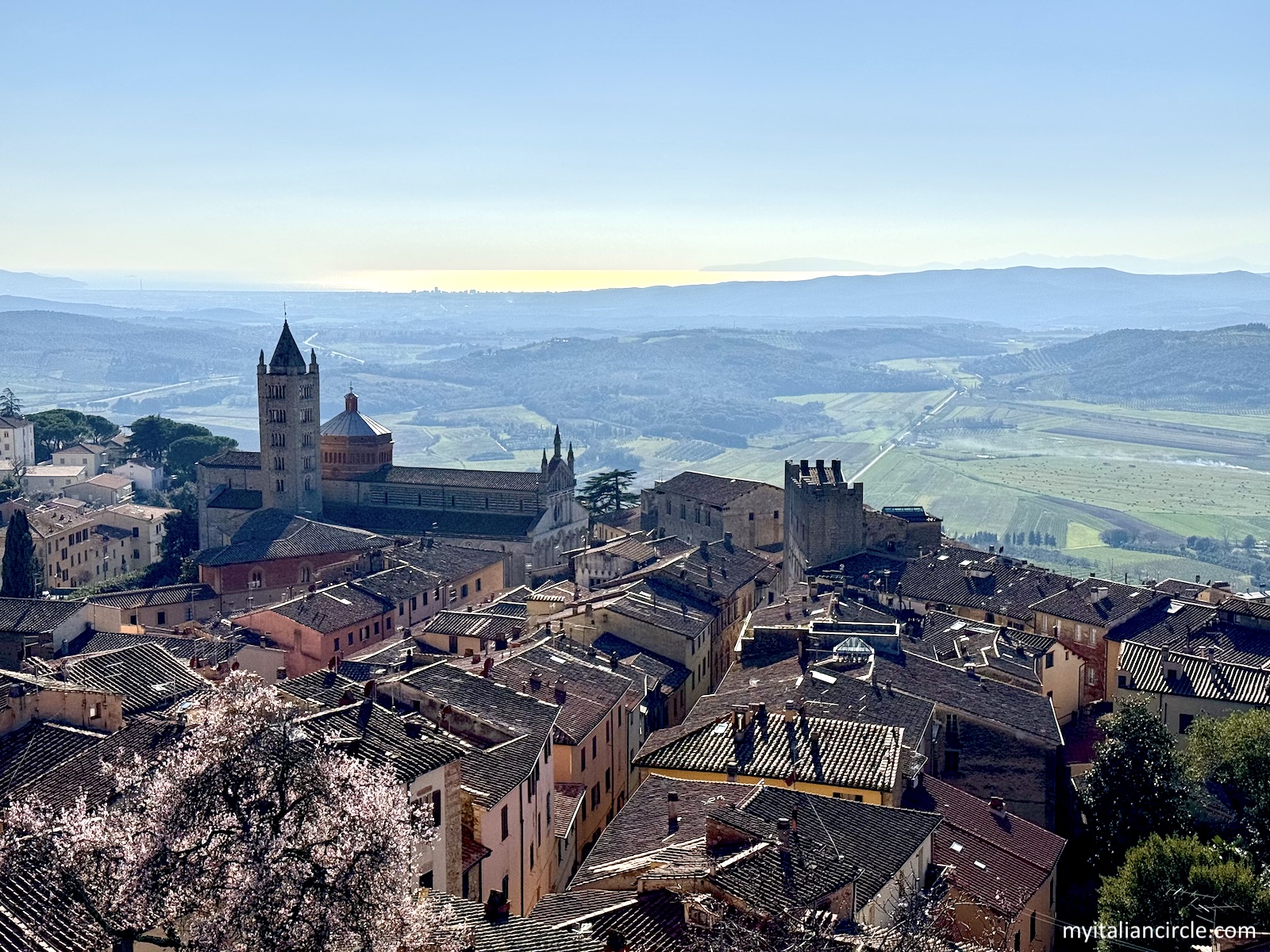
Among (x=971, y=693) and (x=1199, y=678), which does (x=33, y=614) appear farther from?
(x=1199, y=678)

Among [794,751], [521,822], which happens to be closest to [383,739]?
[521,822]

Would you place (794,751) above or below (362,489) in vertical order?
above

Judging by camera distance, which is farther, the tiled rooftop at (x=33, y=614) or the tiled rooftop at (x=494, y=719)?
the tiled rooftop at (x=33, y=614)

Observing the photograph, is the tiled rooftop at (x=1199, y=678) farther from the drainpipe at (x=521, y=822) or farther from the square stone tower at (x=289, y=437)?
the square stone tower at (x=289, y=437)

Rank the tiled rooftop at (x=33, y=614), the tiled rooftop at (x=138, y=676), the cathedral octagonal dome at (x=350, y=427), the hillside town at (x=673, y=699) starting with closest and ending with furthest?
1. the hillside town at (x=673, y=699)
2. the tiled rooftop at (x=138, y=676)
3. the tiled rooftop at (x=33, y=614)
4. the cathedral octagonal dome at (x=350, y=427)

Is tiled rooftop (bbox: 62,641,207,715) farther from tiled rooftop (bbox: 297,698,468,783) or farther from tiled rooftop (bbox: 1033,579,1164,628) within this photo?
tiled rooftop (bbox: 1033,579,1164,628)

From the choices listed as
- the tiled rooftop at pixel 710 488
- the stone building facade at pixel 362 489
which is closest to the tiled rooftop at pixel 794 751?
the tiled rooftop at pixel 710 488

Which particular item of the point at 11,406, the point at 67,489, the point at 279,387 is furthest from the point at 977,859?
the point at 11,406
